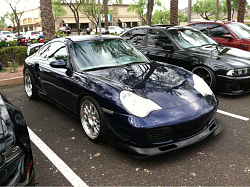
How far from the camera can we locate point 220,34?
7.73 metres

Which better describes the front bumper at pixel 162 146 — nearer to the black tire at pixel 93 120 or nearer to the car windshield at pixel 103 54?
the black tire at pixel 93 120

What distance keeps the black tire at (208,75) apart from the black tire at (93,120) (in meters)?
2.93

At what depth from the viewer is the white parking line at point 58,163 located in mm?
2572

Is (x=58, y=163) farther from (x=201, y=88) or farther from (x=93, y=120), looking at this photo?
(x=201, y=88)

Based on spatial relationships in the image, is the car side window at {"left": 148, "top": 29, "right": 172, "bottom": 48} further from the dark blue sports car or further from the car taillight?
the car taillight

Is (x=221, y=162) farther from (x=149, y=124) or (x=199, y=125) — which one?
(x=149, y=124)

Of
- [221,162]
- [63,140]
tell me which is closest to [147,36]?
[63,140]

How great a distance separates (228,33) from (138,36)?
3.07 meters

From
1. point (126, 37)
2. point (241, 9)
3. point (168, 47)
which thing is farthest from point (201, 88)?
point (241, 9)

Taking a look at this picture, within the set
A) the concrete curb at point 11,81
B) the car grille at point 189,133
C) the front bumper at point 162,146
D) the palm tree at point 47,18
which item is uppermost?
the palm tree at point 47,18

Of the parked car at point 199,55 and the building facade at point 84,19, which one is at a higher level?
the building facade at point 84,19

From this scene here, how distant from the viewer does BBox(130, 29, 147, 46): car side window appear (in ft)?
21.4

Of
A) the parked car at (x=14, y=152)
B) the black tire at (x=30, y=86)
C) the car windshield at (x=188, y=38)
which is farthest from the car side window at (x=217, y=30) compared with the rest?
the parked car at (x=14, y=152)

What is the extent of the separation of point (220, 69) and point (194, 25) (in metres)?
4.04
